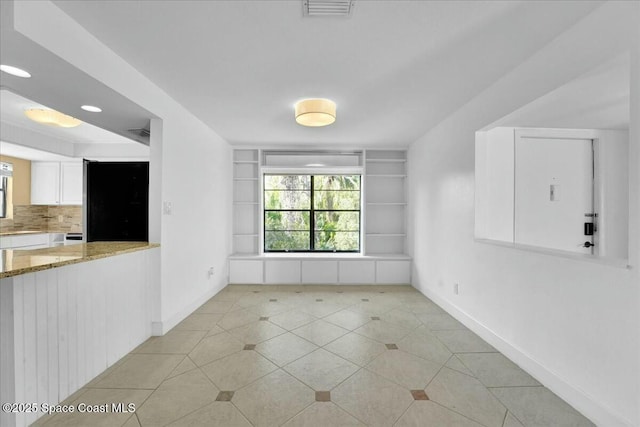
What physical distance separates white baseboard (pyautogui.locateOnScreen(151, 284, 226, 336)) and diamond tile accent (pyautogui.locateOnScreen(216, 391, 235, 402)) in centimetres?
135

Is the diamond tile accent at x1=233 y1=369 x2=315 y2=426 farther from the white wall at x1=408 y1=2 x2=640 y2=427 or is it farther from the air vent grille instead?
the air vent grille

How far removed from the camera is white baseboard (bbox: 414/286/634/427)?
163cm

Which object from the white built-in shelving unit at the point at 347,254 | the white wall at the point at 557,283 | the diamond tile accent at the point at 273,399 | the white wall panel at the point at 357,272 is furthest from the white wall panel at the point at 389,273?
the diamond tile accent at the point at 273,399

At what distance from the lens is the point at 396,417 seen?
5.65 feet

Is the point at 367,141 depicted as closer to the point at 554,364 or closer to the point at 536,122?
the point at 536,122

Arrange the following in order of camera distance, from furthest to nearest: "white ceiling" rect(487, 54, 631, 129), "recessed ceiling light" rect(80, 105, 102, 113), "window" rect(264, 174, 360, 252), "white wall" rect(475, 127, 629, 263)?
"window" rect(264, 174, 360, 252) < "white wall" rect(475, 127, 629, 263) < "recessed ceiling light" rect(80, 105, 102, 113) < "white ceiling" rect(487, 54, 631, 129)

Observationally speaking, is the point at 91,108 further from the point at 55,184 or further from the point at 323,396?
the point at 55,184

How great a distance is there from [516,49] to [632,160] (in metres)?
1.14

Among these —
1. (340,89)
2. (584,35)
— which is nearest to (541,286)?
(584,35)

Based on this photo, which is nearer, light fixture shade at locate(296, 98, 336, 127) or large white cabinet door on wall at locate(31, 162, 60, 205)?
light fixture shade at locate(296, 98, 336, 127)

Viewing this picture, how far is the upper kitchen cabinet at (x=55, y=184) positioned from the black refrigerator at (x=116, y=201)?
2649mm

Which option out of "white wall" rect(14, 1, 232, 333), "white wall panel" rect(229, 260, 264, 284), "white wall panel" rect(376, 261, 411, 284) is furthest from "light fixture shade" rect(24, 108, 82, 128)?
"white wall panel" rect(376, 261, 411, 284)

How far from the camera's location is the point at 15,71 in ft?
6.46

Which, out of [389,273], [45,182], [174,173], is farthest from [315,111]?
[45,182]
